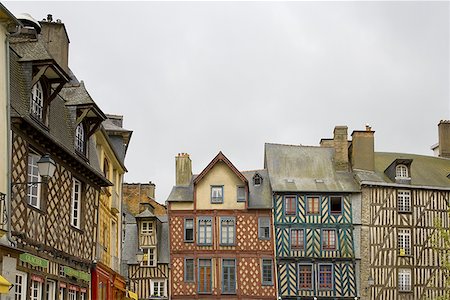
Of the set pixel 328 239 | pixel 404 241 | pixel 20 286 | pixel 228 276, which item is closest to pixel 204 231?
pixel 228 276

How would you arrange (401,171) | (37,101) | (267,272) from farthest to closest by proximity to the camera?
(401,171), (267,272), (37,101)

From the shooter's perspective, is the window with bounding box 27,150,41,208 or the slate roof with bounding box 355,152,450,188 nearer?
the window with bounding box 27,150,41,208

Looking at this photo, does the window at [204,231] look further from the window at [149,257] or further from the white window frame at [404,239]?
the white window frame at [404,239]

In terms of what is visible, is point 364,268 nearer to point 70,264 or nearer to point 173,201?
point 173,201

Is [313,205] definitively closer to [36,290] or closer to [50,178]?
[36,290]

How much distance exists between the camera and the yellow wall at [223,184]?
117 feet

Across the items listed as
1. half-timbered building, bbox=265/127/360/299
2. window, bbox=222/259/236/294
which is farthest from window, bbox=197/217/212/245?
half-timbered building, bbox=265/127/360/299

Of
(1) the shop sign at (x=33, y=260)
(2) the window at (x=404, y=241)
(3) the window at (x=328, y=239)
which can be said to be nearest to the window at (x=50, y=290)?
(1) the shop sign at (x=33, y=260)

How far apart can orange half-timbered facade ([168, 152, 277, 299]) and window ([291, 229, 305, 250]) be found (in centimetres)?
96

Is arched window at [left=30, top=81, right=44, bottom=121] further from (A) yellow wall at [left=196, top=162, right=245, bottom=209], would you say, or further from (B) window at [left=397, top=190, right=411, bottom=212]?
(B) window at [left=397, top=190, right=411, bottom=212]

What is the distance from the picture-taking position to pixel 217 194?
35.7m

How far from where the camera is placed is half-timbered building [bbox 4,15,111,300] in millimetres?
13531

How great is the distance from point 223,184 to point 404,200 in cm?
800

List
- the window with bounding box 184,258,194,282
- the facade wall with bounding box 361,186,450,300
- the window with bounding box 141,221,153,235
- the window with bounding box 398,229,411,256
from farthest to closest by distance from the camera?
1. the window with bounding box 141,221,153,235
2. the window with bounding box 184,258,194,282
3. the window with bounding box 398,229,411,256
4. the facade wall with bounding box 361,186,450,300
